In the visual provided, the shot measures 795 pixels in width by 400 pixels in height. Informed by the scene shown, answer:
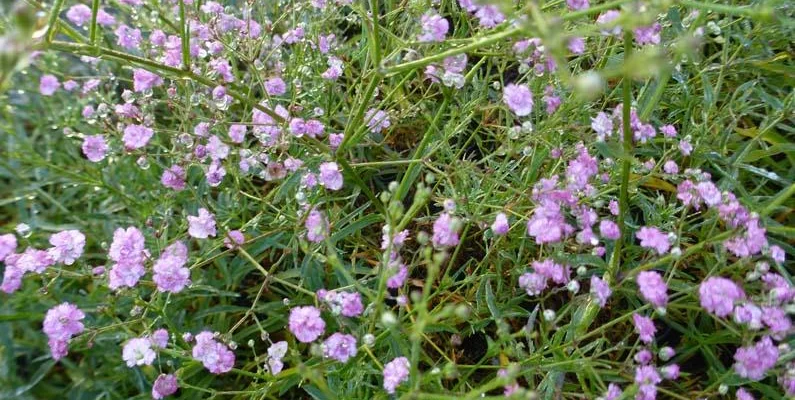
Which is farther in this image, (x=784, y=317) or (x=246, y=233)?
(x=246, y=233)

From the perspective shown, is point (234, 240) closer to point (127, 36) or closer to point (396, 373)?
point (396, 373)

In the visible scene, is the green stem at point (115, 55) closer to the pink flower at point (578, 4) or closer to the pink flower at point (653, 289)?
the pink flower at point (578, 4)

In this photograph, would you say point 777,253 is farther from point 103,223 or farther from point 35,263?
point 103,223

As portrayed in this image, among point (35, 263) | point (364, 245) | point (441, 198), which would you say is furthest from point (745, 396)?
point (35, 263)

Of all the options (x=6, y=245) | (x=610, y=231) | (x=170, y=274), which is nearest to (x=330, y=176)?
(x=170, y=274)

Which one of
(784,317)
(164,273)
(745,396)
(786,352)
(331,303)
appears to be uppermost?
(164,273)

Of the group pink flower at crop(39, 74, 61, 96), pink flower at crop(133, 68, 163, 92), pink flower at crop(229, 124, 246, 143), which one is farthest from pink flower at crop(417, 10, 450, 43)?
pink flower at crop(39, 74, 61, 96)
